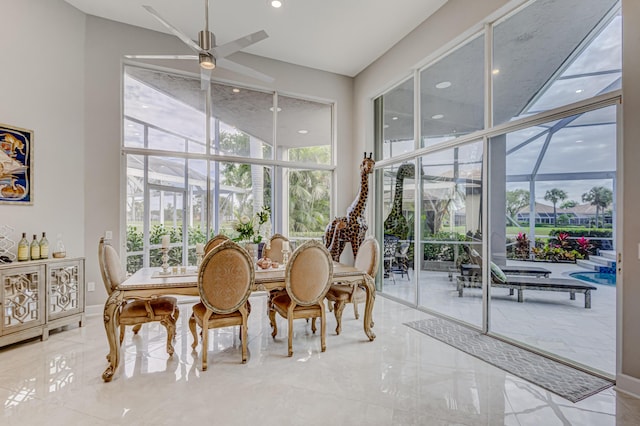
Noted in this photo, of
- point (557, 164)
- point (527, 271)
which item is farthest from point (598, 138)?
point (527, 271)

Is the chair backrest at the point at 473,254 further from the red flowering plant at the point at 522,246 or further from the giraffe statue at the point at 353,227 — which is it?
the giraffe statue at the point at 353,227

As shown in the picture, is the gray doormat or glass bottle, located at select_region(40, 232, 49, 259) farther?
glass bottle, located at select_region(40, 232, 49, 259)

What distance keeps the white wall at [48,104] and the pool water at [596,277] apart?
595cm

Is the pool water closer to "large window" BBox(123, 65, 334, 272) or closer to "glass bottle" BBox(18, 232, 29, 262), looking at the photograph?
"large window" BBox(123, 65, 334, 272)

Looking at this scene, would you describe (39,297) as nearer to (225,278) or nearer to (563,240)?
(225,278)

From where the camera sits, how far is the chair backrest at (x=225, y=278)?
274cm

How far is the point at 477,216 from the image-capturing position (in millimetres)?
3846

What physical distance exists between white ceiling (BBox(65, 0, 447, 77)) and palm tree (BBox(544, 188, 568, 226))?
2.83m

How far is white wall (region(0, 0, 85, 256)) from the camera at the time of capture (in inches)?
140

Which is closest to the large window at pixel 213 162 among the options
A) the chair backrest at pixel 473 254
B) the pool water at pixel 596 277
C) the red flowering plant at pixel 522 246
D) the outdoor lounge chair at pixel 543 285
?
the chair backrest at pixel 473 254

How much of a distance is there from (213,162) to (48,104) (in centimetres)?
216

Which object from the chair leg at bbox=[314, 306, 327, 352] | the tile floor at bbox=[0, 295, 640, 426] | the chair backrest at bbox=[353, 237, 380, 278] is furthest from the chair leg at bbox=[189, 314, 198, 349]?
the chair backrest at bbox=[353, 237, 380, 278]

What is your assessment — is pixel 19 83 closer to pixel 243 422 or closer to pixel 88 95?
pixel 88 95

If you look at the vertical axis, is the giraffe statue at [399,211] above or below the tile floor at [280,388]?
above
